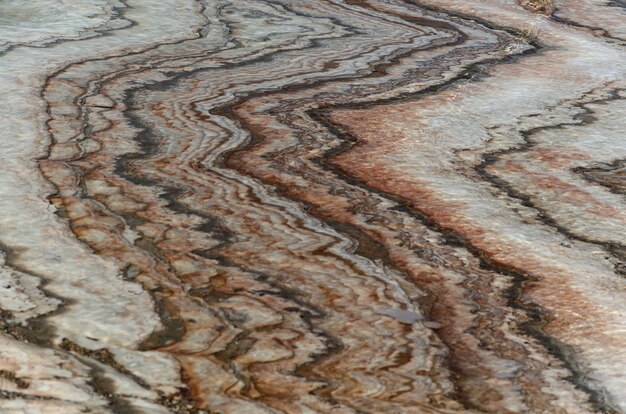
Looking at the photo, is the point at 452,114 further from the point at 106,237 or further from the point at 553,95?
the point at 106,237

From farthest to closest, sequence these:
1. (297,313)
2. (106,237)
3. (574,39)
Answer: (574,39), (106,237), (297,313)

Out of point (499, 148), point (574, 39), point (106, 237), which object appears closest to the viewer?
point (106, 237)

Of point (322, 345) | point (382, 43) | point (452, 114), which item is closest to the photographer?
point (322, 345)

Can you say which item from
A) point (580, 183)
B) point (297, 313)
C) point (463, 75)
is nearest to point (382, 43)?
point (463, 75)

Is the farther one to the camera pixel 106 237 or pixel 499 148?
pixel 499 148

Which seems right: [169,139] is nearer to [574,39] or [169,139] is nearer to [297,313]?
[297,313]

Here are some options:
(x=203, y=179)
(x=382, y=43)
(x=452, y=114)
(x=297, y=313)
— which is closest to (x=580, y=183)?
(x=452, y=114)
